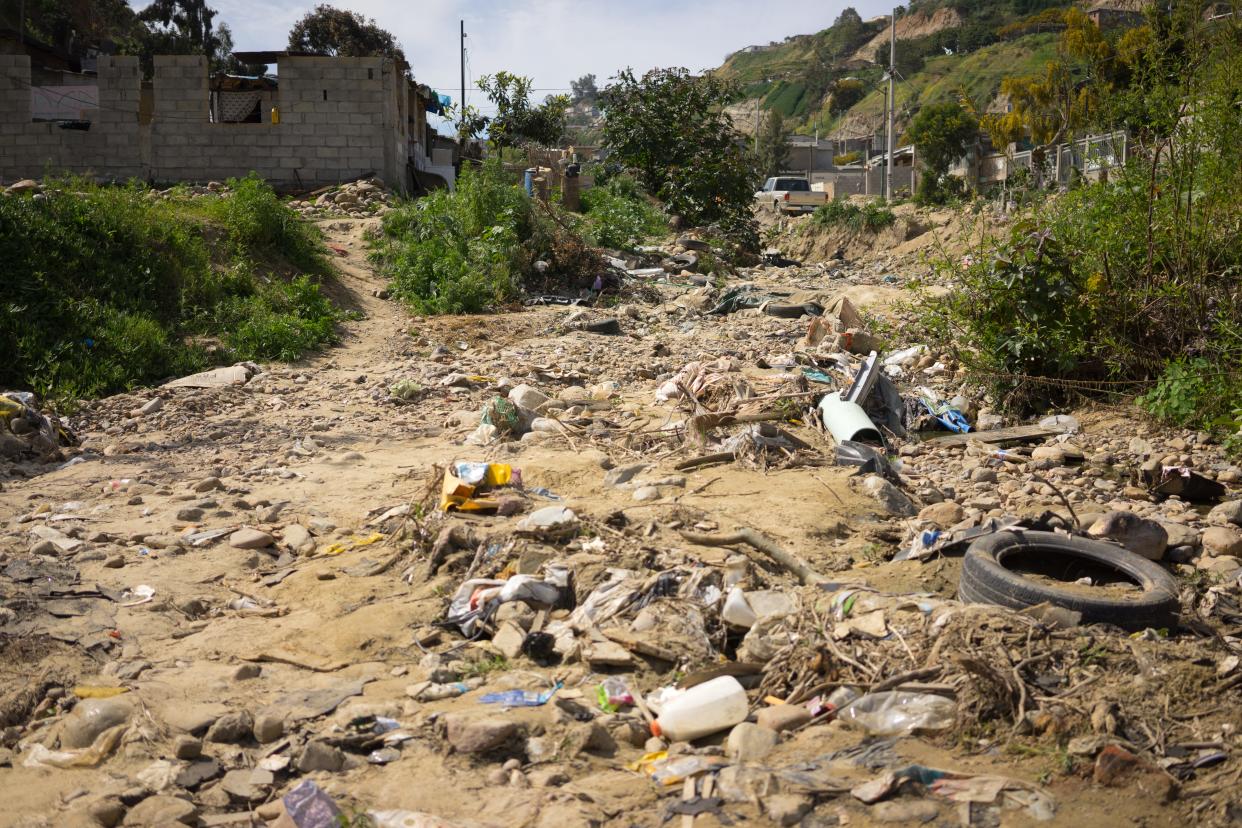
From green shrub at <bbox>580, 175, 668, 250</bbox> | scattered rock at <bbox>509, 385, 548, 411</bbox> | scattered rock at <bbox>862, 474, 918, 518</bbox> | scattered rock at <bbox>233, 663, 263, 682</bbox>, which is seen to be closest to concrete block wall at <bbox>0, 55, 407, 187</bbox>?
green shrub at <bbox>580, 175, 668, 250</bbox>

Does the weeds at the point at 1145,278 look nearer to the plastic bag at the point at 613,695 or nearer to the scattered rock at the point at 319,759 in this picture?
the plastic bag at the point at 613,695

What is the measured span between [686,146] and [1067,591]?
50.1ft

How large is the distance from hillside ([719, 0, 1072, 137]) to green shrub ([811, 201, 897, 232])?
97.5 ft

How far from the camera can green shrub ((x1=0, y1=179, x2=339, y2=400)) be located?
7.17 meters

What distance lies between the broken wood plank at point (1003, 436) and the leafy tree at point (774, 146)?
39.9 meters

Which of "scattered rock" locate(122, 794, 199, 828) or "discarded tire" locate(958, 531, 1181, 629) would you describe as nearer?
"scattered rock" locate(122, 794, 199, 828)

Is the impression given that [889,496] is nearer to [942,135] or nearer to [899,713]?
[899,713]

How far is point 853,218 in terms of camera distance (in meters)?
19.4

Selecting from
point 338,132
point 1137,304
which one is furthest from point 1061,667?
point 338,132

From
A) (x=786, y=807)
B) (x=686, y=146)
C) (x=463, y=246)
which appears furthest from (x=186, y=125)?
(x=786, y=807)

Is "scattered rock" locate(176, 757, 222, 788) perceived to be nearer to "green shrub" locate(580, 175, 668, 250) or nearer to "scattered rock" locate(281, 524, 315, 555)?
"scattered rock" locate(281, 524, 315, 555)

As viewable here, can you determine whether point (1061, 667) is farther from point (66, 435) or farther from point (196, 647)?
point (66, 435)

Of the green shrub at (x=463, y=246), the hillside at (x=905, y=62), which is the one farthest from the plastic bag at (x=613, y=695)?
the hillside at (x=905, y=62)

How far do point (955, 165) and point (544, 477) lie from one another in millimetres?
30040
